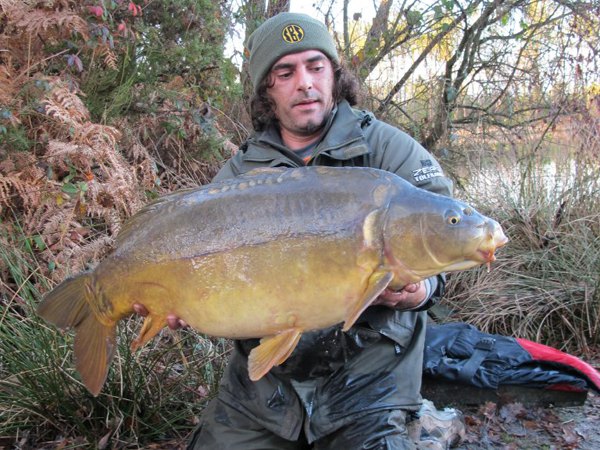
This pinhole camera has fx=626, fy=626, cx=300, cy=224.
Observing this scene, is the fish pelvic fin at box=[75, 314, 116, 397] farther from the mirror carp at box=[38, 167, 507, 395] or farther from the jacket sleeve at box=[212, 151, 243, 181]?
the jacket sleeve at box=[212, 151, 243, 181]

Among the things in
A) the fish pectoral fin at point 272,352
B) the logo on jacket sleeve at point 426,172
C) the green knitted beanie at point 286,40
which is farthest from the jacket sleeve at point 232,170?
the fish pectoral fin at point 272,352

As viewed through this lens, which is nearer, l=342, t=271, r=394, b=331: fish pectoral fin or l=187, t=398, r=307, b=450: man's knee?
l=342, t=271, r=394, b=331: fish pectoral fin

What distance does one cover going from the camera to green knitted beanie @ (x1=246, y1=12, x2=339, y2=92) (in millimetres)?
2346

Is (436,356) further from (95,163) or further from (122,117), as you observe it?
(122,117)

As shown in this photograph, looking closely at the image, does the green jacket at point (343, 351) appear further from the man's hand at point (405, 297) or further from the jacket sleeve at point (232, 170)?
the jacket sleeve at point (232, 170)

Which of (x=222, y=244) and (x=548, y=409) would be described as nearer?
(x=222, y=244)

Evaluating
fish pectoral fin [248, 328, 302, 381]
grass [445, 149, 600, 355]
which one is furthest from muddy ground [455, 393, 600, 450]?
fish pectoral fin [248, 328, 302, 381]

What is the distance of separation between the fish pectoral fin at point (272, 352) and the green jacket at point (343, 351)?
36cm

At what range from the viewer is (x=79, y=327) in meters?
1.85

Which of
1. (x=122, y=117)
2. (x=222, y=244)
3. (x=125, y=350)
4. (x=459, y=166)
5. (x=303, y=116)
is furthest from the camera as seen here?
(x=459, y=166)

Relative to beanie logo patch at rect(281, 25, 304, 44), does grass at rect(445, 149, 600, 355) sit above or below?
below

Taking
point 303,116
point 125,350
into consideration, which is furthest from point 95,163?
point 303,116

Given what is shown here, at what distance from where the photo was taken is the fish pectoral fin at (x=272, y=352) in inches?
61.7

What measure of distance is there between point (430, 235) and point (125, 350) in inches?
62.0
